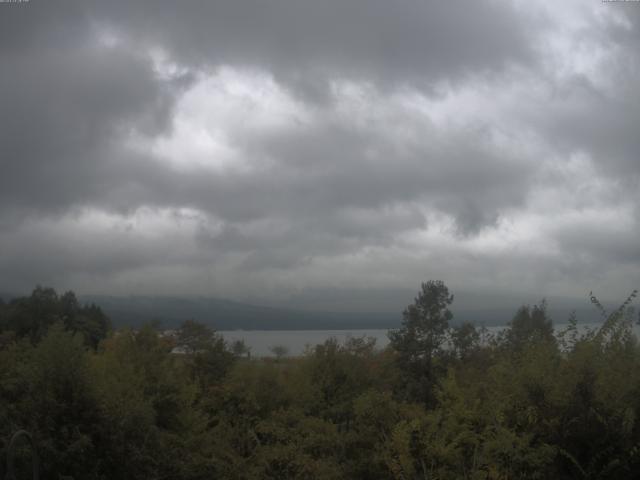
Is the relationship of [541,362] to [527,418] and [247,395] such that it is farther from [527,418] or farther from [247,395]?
[247,395]

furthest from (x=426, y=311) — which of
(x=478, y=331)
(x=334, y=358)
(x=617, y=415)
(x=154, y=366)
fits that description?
(x=617, y=415)

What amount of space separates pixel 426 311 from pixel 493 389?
97.1 ft

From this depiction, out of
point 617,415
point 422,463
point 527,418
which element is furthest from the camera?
point 422,463

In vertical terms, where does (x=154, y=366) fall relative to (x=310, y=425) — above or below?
above

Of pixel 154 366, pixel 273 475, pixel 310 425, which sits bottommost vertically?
pixel 273 475

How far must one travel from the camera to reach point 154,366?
23.9 metres

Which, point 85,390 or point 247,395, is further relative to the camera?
point 247,395

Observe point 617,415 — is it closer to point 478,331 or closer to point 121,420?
point 121,420

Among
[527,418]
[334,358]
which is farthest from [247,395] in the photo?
[527,418]

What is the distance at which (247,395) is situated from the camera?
91.6 feet

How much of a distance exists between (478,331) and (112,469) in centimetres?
3712

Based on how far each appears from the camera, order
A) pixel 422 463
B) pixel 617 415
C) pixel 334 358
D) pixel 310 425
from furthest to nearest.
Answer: pixel 334 358
pixel 310 425
pixel 422 463
pixel 617 415

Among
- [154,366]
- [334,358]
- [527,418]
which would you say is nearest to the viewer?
[527,418]

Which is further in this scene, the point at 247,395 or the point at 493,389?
the point at 247,395
